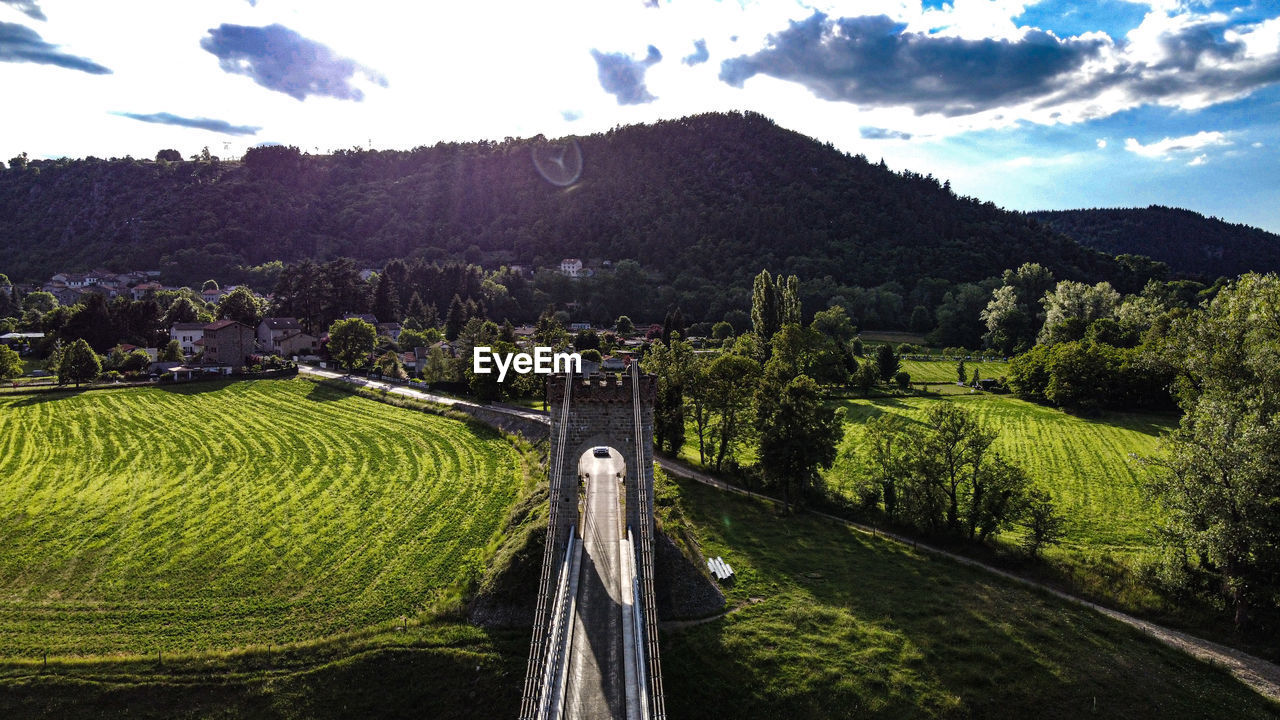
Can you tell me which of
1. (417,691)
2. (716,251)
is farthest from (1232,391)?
(716,251)

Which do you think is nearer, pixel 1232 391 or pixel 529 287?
pixel 1232 391

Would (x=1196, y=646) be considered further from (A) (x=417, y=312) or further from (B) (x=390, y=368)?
(A) (x=417, y=312)

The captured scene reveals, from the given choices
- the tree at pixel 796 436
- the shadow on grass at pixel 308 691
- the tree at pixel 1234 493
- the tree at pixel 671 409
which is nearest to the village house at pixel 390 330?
the tree at pixel 671 409

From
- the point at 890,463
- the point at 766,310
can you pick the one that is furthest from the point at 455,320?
the point at 890,463

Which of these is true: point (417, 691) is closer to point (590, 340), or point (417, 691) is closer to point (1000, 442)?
point (1000, 442)

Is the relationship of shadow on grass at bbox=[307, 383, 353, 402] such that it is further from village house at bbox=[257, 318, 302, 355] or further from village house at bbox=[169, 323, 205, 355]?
village house at bbox=[169, 323, 205, 355]

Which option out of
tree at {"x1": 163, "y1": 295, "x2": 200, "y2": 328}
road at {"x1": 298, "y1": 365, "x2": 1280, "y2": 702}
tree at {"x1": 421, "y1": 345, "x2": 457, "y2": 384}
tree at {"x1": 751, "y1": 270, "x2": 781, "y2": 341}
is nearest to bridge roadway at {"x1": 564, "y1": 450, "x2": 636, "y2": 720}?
road at {"x1": 298, "y1": 365, "x2": 1280, "y2": 702}

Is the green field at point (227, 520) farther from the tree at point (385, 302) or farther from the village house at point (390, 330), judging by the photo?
the tree at point (385, 302)
